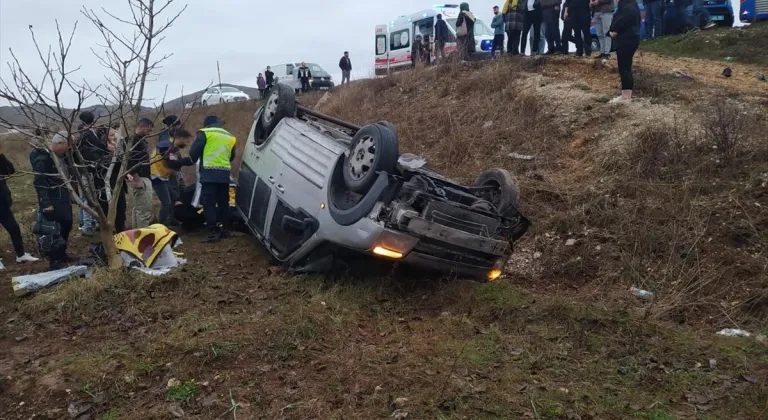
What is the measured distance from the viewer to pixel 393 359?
10.5 feet

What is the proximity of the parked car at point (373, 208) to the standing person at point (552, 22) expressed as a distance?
5.92 meters

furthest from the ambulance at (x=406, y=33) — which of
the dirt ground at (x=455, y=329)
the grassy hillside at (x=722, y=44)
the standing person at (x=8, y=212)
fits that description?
the standing person at (x=8, y=212)

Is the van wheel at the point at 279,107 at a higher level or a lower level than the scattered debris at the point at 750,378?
higher

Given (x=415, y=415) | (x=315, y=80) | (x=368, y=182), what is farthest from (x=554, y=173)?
(x=315, y=80)

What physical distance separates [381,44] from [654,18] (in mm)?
10403

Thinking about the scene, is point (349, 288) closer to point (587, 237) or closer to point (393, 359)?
point (393, 359)

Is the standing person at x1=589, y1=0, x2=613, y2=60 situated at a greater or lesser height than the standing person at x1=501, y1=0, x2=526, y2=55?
lesser

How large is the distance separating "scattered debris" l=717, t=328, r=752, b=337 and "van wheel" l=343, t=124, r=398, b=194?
2.44 metres

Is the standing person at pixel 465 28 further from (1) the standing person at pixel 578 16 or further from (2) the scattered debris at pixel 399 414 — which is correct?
(2) the scattered debris at pixel 399 414

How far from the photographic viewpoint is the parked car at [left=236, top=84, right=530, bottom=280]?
12.8 feet

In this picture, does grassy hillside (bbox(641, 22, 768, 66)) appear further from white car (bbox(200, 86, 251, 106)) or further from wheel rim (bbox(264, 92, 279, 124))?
white car (bbox(200, 86, 251, 106))

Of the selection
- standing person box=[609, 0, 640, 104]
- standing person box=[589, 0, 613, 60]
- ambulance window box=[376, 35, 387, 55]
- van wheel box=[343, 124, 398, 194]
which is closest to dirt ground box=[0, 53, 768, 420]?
van wheel box=[343, 124, 398, 194]

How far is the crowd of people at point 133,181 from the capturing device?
5082 mm

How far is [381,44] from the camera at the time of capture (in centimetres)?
2127
